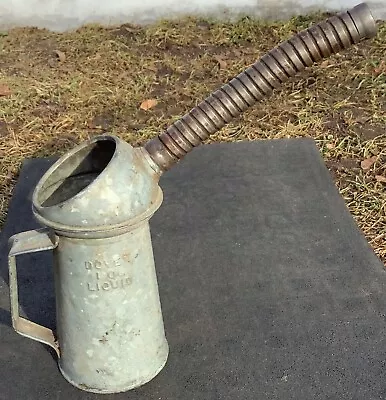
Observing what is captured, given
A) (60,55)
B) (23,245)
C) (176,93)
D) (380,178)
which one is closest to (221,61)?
(176,93)

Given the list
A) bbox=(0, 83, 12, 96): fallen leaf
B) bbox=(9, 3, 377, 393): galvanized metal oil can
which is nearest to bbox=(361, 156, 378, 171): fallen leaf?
bbox=(9, 3, 377, 393): galvanized metal oil can

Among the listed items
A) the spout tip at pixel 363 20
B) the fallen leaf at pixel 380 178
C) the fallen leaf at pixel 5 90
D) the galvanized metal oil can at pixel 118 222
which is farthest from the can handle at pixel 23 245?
the fallen leaf at pixel 5 90

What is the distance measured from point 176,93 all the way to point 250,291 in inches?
67.5

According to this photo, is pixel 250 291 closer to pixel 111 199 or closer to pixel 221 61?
pixel 111 199

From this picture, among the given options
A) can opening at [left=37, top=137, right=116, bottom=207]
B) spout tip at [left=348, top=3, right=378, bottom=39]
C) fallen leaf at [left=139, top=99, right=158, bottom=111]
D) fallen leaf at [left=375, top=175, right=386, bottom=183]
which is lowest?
fallen leaf at [left=375, top=175, right=386, bottom=183]

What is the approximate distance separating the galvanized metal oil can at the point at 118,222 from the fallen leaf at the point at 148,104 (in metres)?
1.75

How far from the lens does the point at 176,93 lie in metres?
3.47

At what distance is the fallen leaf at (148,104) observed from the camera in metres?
3.34

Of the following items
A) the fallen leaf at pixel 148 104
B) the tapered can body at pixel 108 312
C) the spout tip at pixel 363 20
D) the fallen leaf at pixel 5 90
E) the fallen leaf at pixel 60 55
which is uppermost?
the spout tip at pixel 363 20

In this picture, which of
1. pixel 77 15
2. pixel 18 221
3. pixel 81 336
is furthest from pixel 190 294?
pixel 77 15

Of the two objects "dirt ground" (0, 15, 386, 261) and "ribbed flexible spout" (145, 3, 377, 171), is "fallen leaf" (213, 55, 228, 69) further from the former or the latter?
"ribbed flexible spout" (145, 3, 377, 171)

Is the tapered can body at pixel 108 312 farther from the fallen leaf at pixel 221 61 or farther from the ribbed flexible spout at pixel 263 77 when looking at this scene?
the fallen leaf at pixel 221 61

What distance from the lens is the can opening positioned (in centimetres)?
158

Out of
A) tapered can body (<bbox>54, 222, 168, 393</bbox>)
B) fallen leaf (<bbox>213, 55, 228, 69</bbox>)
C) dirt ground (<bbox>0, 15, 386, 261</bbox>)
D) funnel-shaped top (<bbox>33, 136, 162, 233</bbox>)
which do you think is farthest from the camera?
fallen leaf (<bbox>213, 55, 228, 69</bbox>)
